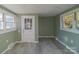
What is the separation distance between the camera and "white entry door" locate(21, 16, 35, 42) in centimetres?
903

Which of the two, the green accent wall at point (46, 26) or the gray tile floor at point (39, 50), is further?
the green accent wall at point (46, 26)

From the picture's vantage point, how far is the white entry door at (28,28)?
9031 mm

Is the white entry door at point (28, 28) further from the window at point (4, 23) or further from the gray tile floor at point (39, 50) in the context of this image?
the window at point (4, 23)

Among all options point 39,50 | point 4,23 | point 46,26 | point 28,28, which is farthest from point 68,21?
point 46,26

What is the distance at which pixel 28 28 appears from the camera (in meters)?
9.13

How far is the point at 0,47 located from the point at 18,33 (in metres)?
3.99

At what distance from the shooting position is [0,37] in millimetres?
5012

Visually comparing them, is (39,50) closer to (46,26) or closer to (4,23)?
(4,23)

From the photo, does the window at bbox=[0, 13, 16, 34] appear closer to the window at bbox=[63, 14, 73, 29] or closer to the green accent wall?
the window at bbox=[63, 14, 73, 29]

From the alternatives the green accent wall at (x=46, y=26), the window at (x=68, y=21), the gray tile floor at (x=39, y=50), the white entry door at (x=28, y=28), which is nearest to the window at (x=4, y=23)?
Result: the gray tile floor at (x=39, y=50)

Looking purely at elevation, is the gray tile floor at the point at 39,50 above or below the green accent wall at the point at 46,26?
below

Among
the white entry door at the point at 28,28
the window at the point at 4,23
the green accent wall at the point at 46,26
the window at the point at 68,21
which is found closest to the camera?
the window at the point at 4,23
